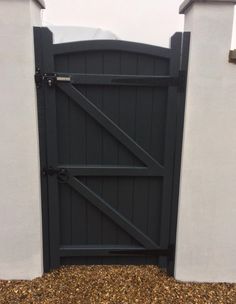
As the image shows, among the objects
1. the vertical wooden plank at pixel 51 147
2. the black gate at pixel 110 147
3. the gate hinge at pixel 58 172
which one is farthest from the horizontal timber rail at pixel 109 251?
the gate hinge at pixel 58 172

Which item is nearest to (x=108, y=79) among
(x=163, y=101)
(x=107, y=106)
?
(x=107, y=106)

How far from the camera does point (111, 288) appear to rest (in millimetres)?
2838

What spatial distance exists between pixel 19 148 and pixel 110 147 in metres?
0.89

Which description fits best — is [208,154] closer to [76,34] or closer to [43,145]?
[43,145]

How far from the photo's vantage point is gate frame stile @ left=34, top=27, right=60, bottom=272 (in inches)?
102

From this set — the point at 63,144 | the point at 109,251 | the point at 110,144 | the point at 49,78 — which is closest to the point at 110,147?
the point at 110,144

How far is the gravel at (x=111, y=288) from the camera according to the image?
8.86 feet

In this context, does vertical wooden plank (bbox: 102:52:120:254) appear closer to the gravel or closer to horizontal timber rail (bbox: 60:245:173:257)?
horizontal timber rail (bbox: 60:245:173:257)

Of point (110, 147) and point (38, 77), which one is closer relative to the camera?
point (38, 77)

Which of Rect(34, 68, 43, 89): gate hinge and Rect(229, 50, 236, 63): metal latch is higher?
Rect(229, 50, 236, 63): metal latch

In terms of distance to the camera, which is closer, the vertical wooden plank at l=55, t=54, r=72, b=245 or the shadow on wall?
the vertical wooden plank at l=55, t=54, r=72, b=245

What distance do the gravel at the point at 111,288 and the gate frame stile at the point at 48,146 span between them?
9.6 inches

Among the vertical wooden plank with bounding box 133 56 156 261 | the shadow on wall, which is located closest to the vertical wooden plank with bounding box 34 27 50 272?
the vertical wooden plank with bounding box 133 56 156 261

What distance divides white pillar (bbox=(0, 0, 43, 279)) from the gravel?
22 centimetres
